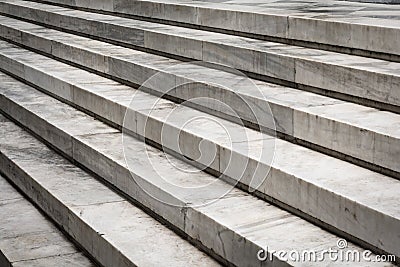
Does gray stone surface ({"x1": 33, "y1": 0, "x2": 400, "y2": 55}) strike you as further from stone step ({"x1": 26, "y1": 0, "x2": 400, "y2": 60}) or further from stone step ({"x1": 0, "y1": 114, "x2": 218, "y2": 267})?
stone step ({"x1": 0, "y1": 114, "x2": 218, "y2": 267})

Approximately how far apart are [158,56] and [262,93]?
2187mm

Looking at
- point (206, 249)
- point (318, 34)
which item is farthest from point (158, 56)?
point (206, 249)

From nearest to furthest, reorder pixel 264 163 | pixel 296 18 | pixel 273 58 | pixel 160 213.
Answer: pixel 264 163 → pixel 160 213 → pixel 273 58 → pixel 296 18

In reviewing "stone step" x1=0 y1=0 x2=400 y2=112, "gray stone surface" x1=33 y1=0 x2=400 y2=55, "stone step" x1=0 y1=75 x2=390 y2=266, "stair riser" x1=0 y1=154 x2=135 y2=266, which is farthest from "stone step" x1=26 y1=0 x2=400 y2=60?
"stair riser" x1=0 y1=154 x2=135 y2=266

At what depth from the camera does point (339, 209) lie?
383cm

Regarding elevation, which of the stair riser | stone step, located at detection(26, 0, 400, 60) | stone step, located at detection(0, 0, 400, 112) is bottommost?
the stair riser

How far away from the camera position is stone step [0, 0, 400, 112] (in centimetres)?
487

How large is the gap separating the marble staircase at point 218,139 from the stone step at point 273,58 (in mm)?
13

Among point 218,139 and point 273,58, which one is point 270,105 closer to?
point 218,139

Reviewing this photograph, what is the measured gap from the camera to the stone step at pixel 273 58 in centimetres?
487

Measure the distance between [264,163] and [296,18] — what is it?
209 cm

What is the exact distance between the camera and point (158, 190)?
15.6 feet

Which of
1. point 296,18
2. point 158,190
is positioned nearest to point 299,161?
point 158,190

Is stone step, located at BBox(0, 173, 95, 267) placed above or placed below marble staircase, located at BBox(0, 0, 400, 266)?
below
